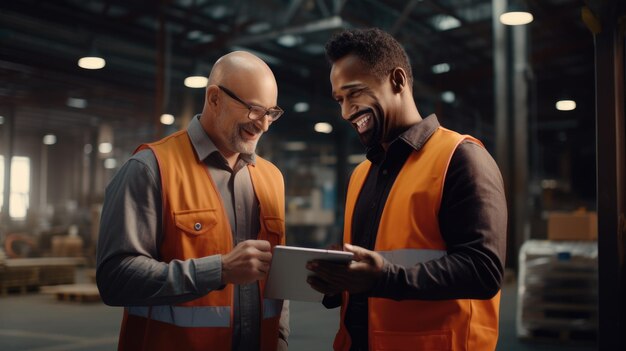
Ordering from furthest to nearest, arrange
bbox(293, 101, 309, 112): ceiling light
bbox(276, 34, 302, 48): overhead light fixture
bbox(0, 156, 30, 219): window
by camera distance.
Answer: bbox(0, 156, 30, 219): window → bbox(293, 101, 309, 112): ceiling light → bbox(276, 34, 302, 48): overhead light fixture

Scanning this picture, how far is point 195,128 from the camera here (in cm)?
267

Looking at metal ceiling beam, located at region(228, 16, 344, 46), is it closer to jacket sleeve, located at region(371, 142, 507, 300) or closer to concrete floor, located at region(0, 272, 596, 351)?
concrete floor, located at region(0, 272, 596, 351)

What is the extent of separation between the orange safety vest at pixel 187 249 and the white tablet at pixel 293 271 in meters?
0.20

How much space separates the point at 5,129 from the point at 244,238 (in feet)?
67.9

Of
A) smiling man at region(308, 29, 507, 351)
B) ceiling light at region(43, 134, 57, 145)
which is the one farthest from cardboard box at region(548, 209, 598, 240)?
ceiling light at region(43, 134, 57, 145)

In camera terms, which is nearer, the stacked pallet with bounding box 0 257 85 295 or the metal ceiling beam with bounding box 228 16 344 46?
the stacked pallet with bounding box 0 257 85 295

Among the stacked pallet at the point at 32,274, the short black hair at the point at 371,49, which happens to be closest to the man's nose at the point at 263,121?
the short black hair at the point at 371,49

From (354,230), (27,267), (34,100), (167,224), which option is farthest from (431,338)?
(34,100)

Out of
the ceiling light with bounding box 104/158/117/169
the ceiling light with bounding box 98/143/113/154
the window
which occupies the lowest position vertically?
the window

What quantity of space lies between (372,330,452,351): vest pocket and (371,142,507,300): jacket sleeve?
0.58 ft

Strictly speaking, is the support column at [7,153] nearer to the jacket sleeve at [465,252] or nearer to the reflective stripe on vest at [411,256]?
the reflective stripe on vest at [411,256]

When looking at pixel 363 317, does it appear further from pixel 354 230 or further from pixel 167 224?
pixel 167 224

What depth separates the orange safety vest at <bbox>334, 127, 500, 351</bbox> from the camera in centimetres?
224

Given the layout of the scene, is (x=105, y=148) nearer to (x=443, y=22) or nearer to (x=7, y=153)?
(x=7, y=153)
